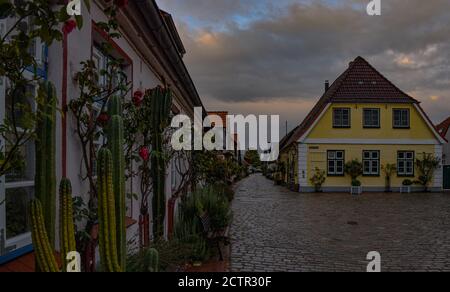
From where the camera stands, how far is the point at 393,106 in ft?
82.9

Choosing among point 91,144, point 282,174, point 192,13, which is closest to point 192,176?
point 192,13

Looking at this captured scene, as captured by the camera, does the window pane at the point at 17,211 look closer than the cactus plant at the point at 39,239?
No

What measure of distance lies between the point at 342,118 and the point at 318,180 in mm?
4278

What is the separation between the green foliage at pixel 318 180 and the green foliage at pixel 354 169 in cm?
151

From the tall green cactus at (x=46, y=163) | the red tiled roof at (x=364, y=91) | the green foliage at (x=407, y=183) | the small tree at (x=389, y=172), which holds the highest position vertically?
the red tiled roof at (x=364, y=91)

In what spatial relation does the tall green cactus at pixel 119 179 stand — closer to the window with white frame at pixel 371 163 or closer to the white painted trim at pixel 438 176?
the window with white frame at pixel 371 163

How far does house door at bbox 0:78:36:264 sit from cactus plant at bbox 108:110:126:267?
1.97ft

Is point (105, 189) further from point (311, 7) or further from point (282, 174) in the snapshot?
point (282, 174)

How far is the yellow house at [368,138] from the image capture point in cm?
2511

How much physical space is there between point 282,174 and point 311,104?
21.7 feet

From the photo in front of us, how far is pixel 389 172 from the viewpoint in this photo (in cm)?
2500

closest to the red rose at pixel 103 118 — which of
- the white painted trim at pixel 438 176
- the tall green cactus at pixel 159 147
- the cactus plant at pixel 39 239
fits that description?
the cactus plant at pixel 39 239

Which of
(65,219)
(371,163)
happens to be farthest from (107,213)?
(371,163)

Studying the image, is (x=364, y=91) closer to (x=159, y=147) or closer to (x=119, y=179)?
(x=159, y=147)
